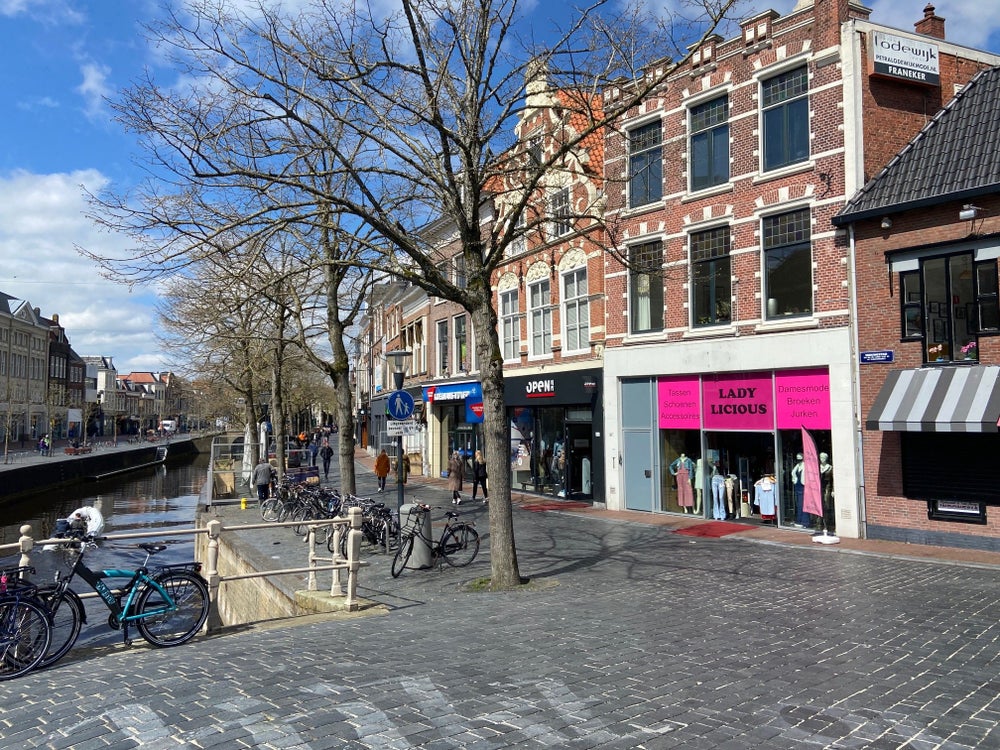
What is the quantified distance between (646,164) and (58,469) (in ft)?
122

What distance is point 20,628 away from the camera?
21.7 ft

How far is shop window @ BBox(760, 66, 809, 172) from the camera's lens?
1481 centimetres

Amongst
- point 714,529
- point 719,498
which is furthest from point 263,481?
point 714,529

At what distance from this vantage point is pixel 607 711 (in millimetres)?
4973

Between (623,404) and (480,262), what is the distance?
374 inches

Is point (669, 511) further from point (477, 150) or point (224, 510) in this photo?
point (224, 510)

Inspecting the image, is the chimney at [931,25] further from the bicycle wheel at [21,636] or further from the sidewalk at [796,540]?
the bicycle wheel at [21,636]

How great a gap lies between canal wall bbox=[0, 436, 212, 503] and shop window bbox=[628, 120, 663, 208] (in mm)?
29687

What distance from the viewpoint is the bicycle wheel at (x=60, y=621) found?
22.5ft

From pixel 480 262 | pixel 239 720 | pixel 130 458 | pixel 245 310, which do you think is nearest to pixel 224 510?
pixel 245 310

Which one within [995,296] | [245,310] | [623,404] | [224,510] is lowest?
[224,510]

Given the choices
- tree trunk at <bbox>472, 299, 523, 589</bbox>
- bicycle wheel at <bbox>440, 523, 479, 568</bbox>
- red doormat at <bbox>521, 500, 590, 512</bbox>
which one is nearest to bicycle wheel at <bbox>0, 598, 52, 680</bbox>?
tree trunk at <bbox>472, 299, 523, 589</bbox>

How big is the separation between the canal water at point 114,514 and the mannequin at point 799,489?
11.9m

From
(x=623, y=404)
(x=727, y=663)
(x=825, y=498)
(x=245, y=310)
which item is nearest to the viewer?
(x=727, y=663)
